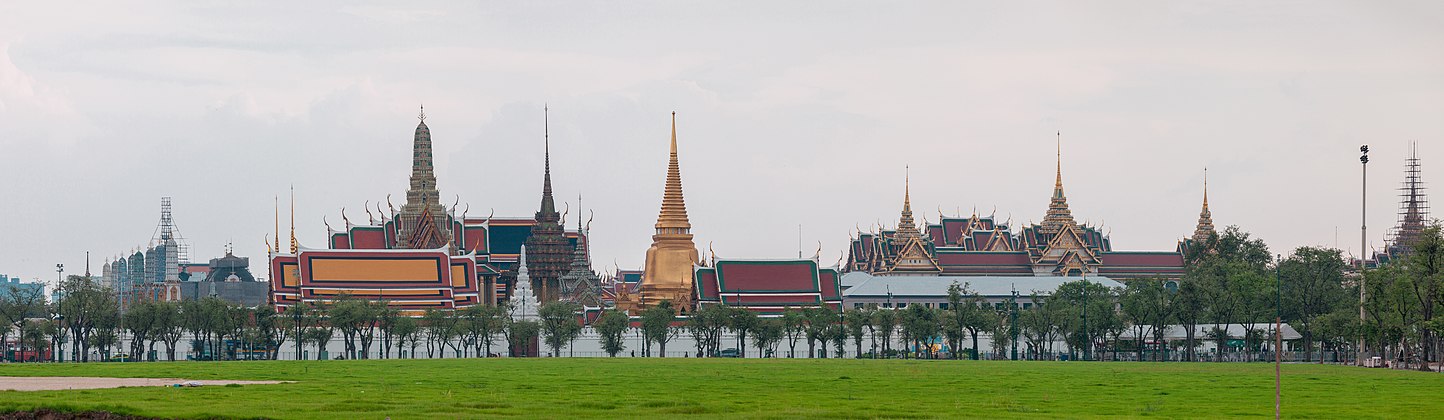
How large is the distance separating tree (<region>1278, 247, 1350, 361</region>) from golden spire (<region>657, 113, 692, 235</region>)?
1827 inches

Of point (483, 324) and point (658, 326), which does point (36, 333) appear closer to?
point (483, 324)

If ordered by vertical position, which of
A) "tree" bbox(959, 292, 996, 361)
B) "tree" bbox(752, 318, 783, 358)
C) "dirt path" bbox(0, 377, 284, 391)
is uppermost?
"dirt path" bbox(0, 377, 284, 391)

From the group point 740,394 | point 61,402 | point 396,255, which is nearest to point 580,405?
point 740,394

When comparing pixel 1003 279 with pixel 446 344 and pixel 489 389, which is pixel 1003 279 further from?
pixel 489 389

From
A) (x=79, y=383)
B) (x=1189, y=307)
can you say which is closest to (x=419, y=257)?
(x=1189, y=307)

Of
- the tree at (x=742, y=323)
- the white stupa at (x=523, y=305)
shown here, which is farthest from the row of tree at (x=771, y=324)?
the white stupa at (x=523, y=305)

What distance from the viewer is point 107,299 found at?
11925 cm

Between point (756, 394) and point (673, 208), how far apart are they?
10113 cm

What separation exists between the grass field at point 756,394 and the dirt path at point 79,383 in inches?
97.4

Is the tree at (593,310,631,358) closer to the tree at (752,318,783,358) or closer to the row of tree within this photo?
the row of tree

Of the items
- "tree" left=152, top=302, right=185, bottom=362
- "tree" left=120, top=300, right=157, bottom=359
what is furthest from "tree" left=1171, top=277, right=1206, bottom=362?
"tree" left=120, top=300, right=157, bottom=359

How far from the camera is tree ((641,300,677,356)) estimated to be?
124 metres

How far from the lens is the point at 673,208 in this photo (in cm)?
15825

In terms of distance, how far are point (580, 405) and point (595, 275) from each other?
5263 inches
